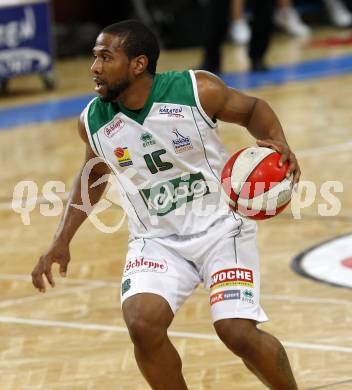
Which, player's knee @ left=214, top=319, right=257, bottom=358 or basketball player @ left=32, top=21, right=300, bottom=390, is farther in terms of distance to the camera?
basketball player @ left=32, top=21, right=300, bottom=390

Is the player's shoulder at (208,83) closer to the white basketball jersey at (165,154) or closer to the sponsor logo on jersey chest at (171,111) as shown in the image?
the white basketball jersey at (165,154)

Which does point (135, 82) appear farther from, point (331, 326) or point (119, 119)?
point (331, 326)

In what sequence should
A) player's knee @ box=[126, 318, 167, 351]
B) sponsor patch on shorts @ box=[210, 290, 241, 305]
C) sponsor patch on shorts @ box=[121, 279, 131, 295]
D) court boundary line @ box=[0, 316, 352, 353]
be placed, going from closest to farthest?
1. player's knee @ box=[126, 318, 167, 351]
2. sponsor patch on shorts @ box=[210, 290, 241, 305]
3. sponsor patch on shorts @ box=[121, 279, 131, 295]
4. court boundary line @ box=[0, 316, 352, 353]

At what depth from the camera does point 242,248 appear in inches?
193

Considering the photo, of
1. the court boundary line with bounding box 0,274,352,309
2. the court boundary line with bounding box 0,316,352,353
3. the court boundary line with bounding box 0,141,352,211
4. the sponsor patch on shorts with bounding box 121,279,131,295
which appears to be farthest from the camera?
the court boundary line with bounding box 0,141,352,211

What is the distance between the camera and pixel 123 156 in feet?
16.1

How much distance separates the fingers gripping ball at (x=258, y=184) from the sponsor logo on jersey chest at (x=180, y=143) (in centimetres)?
30

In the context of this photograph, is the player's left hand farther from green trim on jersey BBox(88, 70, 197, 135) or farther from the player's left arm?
green trim on jersey BBox(88, 70, 197, 135)

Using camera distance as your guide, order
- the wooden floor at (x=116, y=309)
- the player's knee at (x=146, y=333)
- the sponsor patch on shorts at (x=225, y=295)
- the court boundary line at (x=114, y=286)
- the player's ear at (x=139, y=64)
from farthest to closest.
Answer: the court boundary line at (x=114, y=286) → the wooden floor at (x=116, y=309) → the player's ear at (x=139, y=64) → the sponsor patch on shorts at (x=225, y=295) → the player's knee at (x=146, y=333)

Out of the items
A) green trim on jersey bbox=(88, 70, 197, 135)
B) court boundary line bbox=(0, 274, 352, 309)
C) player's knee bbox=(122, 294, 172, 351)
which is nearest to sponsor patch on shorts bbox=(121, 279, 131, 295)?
player's knee bbox=(122, 294, 172, 351)

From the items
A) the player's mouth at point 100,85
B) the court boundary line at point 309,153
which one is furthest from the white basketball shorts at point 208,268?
the court boundary line at point 309,153

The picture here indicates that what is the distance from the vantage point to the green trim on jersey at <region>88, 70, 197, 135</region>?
4941mm

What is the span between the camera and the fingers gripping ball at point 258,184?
4598 mm

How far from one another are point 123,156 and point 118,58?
0.42 metres
